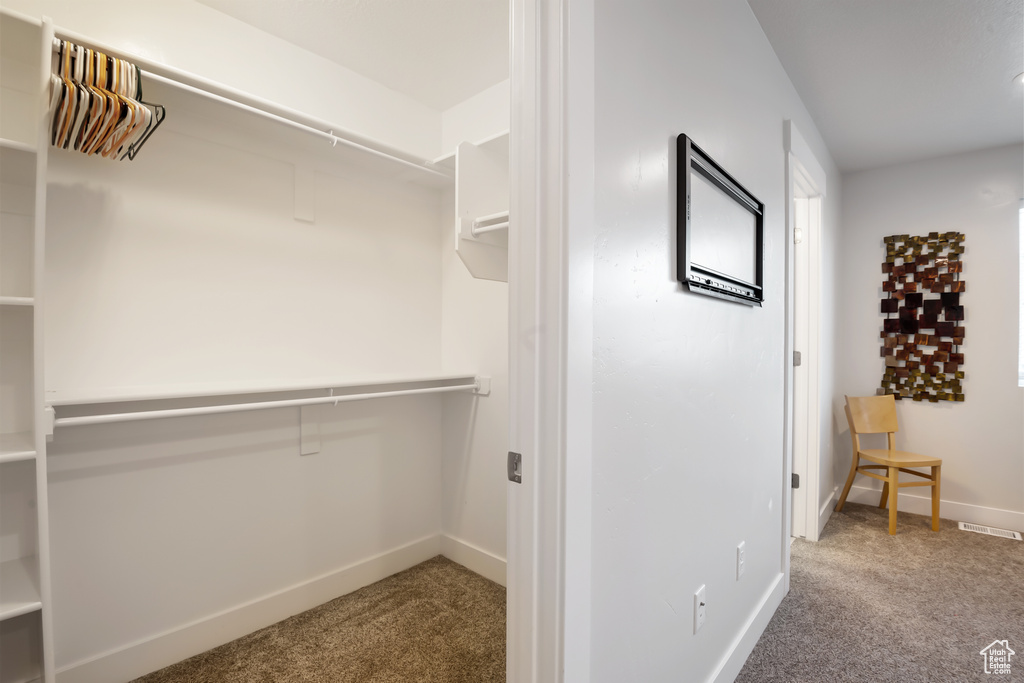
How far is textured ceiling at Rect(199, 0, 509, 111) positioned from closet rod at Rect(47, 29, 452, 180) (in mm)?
412

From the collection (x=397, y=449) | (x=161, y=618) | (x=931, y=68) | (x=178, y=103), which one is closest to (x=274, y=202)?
(x=178, y=103)

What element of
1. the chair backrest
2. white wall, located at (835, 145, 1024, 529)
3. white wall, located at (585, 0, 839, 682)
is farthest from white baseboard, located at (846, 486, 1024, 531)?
white wall, located at (585, 0, 839, 682)

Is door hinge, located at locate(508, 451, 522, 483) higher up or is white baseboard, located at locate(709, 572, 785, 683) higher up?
door hinge, located at locate(508, 451, 522, 483)

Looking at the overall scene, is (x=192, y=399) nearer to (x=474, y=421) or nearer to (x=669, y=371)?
(x=474, y=421)

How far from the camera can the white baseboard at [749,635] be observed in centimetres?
161

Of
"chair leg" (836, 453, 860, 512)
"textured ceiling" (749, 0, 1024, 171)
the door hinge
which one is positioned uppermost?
"textured ceiling" (749, 0, 1024, 171)

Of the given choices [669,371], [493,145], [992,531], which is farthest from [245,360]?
[992,531]

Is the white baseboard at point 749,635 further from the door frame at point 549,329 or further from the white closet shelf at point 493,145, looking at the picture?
the white closet shelf at point 493,145

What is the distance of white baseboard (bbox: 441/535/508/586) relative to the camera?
2.40 m

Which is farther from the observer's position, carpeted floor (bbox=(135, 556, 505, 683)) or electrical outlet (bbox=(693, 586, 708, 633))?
carpeted floor (bbox=(135, 556, 505, 683))

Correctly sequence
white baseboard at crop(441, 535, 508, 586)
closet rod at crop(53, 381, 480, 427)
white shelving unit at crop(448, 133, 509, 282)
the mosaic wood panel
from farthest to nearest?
1. the mosaic wood panel
2. white baseboard at crop(441, 535, 508, 586)
3. white shelving unit at crop(448, 133, 509, 282)
4. closet rod at crop(53, 381, 480, 427)

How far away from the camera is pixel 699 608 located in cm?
144

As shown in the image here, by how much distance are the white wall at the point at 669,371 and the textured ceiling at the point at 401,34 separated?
0.88 m

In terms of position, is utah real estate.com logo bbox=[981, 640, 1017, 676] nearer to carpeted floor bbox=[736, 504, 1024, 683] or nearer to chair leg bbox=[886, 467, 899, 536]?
carpeted floor bbox=[736, 504, 1024, 683]
